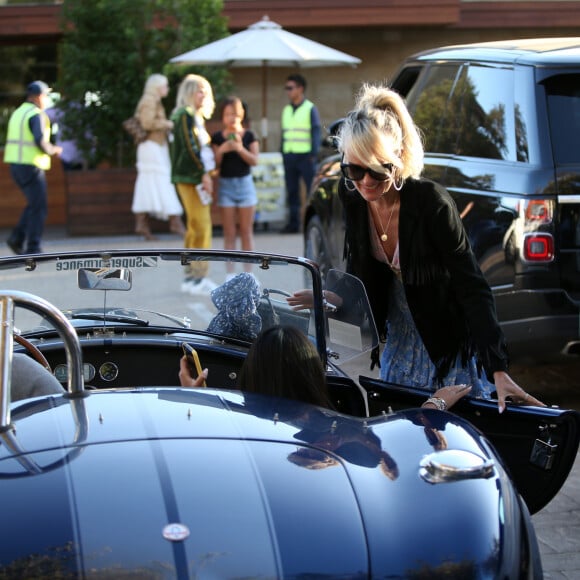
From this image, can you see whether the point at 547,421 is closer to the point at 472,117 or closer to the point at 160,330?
the point at 160,330

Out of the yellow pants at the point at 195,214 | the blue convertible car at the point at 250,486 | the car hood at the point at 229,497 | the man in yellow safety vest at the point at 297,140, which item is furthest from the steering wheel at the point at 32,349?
the man in yellow safety vest at the point at 297,140

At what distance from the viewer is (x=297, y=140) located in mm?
14281

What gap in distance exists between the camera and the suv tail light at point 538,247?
6.00 meters

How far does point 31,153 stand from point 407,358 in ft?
28.5

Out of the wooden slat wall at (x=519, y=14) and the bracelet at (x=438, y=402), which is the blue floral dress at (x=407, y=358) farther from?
the wooden slat wall at (x=519, y=14)

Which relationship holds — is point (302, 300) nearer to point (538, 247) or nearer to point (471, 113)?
point (538, 247)

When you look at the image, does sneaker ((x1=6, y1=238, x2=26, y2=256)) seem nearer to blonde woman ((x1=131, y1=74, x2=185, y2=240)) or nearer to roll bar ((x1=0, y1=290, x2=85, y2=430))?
blonde woman ((x1=131, y1=74, x2=185, y2=240))

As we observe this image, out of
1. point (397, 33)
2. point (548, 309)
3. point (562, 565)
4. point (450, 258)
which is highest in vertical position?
point (397, 33)

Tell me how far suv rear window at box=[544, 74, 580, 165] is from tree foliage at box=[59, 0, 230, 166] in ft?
29.8

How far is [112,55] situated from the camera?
14828 mm

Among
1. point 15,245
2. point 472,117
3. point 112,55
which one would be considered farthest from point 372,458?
point 112,55

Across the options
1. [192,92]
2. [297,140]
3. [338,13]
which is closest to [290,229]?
[297,140]

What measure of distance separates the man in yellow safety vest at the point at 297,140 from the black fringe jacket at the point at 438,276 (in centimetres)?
1031

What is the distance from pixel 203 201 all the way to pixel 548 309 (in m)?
4.97
